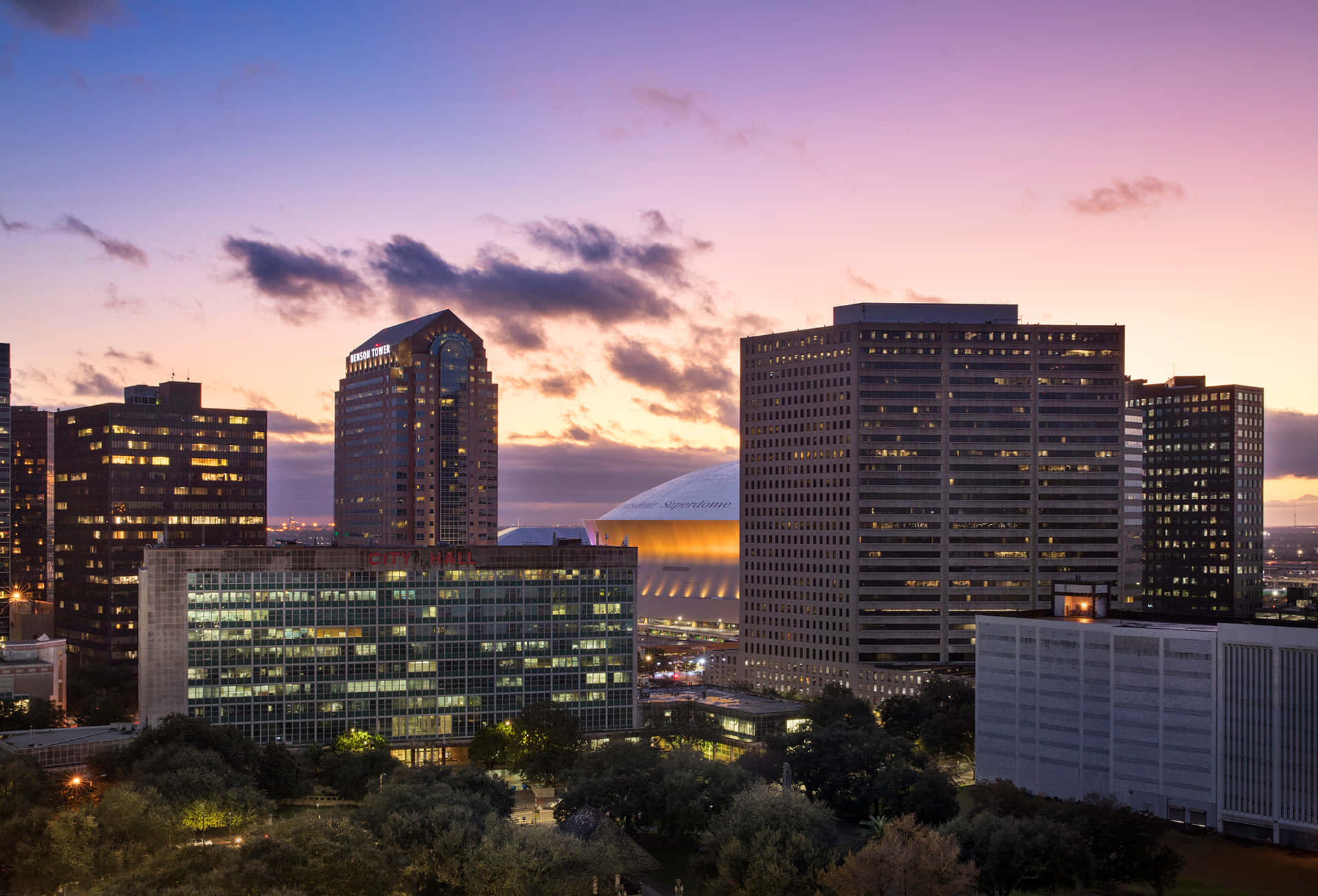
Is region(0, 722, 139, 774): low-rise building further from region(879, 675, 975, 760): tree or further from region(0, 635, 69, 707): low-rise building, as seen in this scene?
region(879, 675, 975, 760): tree

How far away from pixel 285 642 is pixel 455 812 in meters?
73.9

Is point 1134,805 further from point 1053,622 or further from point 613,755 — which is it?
point 613,755

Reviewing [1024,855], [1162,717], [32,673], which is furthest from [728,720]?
[32,673]

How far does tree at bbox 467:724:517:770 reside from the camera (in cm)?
16925

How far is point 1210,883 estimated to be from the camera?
11862 cm

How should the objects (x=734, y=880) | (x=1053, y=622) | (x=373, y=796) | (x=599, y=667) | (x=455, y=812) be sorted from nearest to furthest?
(x=734, y=880) < (x=455, y=812) < (x=373, y=796) < (x=1053, y=622) < (x=599, y=667)

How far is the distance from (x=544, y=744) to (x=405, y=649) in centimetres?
3074

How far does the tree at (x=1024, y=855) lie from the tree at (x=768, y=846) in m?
12.9

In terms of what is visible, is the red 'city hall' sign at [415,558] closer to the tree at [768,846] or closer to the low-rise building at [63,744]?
the low-rise building at [63,744]

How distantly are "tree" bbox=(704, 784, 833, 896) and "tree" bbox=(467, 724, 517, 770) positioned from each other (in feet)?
191

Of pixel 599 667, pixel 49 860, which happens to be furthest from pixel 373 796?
pixel 599 667

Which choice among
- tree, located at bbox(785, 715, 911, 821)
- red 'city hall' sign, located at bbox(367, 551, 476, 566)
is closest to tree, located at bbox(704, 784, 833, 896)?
tree, located at bbox(785, 715, 911, 821)

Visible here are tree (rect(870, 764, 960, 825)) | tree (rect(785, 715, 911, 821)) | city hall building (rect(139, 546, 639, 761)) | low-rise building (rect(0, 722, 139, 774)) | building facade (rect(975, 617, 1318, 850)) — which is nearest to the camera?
building facade (rect(975, 617, 1318, 850))

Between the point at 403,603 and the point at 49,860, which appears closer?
the point at 49,860
